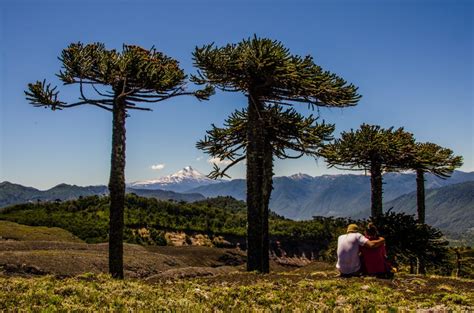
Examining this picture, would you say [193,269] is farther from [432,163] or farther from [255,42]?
[432,163]

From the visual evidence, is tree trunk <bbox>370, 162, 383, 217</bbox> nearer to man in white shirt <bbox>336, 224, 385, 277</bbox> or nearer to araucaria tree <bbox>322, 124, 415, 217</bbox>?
araucaria tree <bbox>322, 124, 415, 217</bbox>

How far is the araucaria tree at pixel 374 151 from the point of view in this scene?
25419mm

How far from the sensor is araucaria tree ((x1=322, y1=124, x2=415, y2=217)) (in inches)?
1001

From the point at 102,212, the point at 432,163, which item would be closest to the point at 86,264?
the point at 432,163

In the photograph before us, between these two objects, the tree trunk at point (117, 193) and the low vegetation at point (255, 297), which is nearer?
the low vegetation at point (255, 297)

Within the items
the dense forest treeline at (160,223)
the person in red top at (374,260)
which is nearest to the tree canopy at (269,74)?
the person in red top at (374,260)

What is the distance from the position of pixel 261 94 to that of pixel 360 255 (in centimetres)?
936

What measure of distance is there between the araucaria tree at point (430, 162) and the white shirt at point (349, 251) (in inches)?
592

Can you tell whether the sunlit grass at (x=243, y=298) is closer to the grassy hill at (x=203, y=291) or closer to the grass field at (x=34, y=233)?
the grassy hill at (x=203, y=291)

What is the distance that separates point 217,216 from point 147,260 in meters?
30.5

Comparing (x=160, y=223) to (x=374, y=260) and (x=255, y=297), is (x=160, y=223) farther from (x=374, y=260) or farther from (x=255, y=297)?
(x=255, y=297)

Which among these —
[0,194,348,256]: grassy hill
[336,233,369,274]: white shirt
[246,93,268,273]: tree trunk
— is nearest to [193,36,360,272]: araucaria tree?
[246,93,268,273]: tree trunk

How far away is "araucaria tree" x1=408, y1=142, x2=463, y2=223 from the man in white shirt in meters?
15.0

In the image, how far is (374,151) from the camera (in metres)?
26.4
